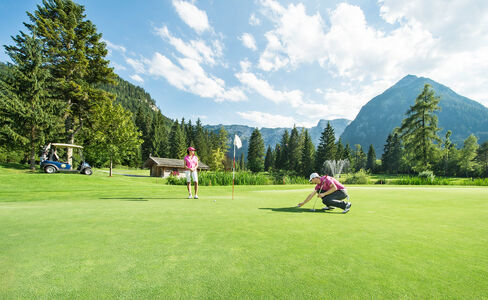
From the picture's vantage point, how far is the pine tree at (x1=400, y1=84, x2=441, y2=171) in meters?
34.5

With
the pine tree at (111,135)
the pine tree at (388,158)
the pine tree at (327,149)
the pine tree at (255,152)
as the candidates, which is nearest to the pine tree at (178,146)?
the pine tree at (255,152)

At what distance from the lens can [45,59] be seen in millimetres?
25078

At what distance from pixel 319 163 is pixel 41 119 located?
195 feet

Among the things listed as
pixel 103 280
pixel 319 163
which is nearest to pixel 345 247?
pixel 103 280

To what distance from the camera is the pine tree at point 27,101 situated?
22.7 metres

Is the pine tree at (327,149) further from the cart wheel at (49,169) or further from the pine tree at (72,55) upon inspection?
the cart wheel at (49,169)

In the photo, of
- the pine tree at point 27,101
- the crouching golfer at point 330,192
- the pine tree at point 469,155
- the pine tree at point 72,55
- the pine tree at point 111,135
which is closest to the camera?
the crouching golfer at point 330,192

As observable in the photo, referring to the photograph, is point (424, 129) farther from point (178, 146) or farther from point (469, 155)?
point (178, 146)

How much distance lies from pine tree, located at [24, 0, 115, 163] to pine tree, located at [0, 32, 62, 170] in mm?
1408

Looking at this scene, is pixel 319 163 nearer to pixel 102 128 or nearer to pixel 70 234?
pixel 102 128

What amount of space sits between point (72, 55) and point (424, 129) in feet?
173

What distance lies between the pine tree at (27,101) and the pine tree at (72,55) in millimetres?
1408

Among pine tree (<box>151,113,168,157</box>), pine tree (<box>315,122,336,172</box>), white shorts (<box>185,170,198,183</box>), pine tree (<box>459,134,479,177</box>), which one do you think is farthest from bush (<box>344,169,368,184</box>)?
pine tree (<box>151,113,168,157</box>)

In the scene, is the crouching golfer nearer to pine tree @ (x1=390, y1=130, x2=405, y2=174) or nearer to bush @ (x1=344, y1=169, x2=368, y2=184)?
bush @ (x1=344, y1=169, x2=368, y2=184)
